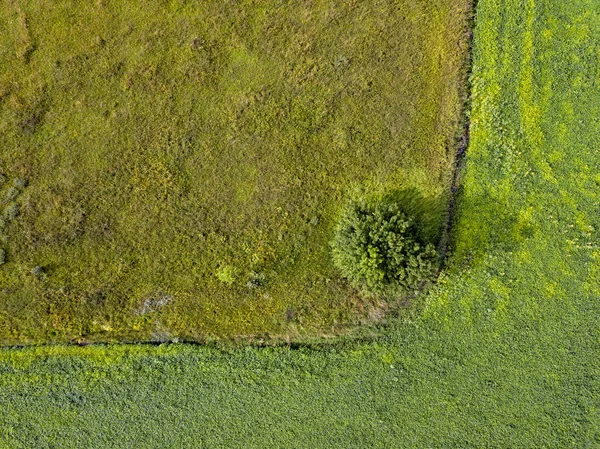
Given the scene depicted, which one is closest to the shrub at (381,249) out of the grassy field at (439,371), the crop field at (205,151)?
the crop field at (205,151)

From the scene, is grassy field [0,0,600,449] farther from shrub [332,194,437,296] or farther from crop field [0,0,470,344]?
shrub [332,194,437,296]

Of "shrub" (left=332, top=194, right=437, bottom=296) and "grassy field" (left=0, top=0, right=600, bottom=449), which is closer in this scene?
"shrub" (left=332, top=194, right=437, bottom=296)

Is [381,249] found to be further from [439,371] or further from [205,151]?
[205,151]

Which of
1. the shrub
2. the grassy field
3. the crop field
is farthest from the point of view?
the crop field

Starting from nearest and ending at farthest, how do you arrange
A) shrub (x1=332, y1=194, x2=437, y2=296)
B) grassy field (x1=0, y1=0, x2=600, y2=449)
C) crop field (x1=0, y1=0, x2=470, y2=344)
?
shrub (x1=332, y1=194, x2=437, y2=296)
grassy field (x1=0, y1=0, x2=600, y2=449)
crop field (x1=0, y1=0, x2=470, y2=344)

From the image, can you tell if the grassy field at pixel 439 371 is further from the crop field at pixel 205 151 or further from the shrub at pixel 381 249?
the shrub at pixel 381 249

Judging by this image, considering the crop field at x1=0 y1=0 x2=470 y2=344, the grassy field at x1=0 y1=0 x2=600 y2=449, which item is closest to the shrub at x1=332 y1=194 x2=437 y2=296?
the crop field at x1=0 y1=0 x2=470 y2=344
